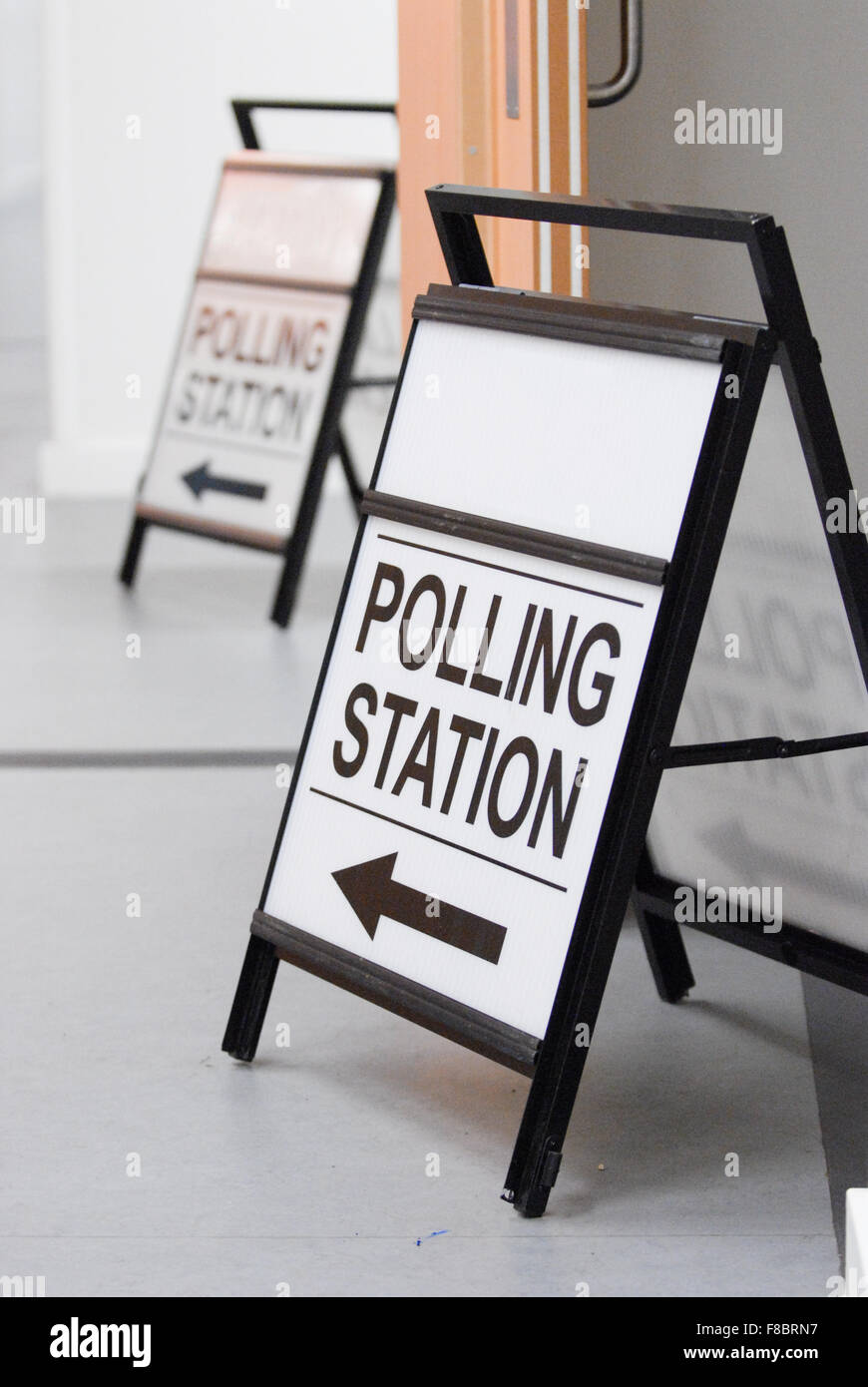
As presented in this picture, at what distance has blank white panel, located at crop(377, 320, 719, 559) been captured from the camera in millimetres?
1764

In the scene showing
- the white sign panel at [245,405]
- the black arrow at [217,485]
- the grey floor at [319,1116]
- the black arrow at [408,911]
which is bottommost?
the grey floor at [319,1116]

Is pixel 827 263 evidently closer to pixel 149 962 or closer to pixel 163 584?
pixel 149 962

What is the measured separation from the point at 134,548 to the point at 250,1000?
2712 millimetres

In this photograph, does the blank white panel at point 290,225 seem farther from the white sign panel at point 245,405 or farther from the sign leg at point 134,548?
the sign leg at point 134,548

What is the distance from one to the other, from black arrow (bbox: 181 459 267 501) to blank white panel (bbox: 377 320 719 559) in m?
2.33

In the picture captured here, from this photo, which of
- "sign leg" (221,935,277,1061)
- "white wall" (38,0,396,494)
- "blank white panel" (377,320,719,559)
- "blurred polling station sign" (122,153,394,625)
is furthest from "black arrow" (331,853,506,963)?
"white wall" (38,0,396,494)

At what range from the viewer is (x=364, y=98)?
19.0 ft

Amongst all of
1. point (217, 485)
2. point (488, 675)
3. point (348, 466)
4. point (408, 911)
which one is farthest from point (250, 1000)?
point (348, 466)

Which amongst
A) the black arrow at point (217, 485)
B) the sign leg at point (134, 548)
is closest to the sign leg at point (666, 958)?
the black arrow at point (217, 485)

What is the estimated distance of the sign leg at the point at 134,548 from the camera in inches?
184

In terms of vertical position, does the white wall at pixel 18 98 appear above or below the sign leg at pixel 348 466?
above

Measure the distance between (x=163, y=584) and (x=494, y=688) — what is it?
9.80ft

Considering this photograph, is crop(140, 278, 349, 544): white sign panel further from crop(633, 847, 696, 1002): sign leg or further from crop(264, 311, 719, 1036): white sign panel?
crop(264, 311, 719, 1036): white sign panel
